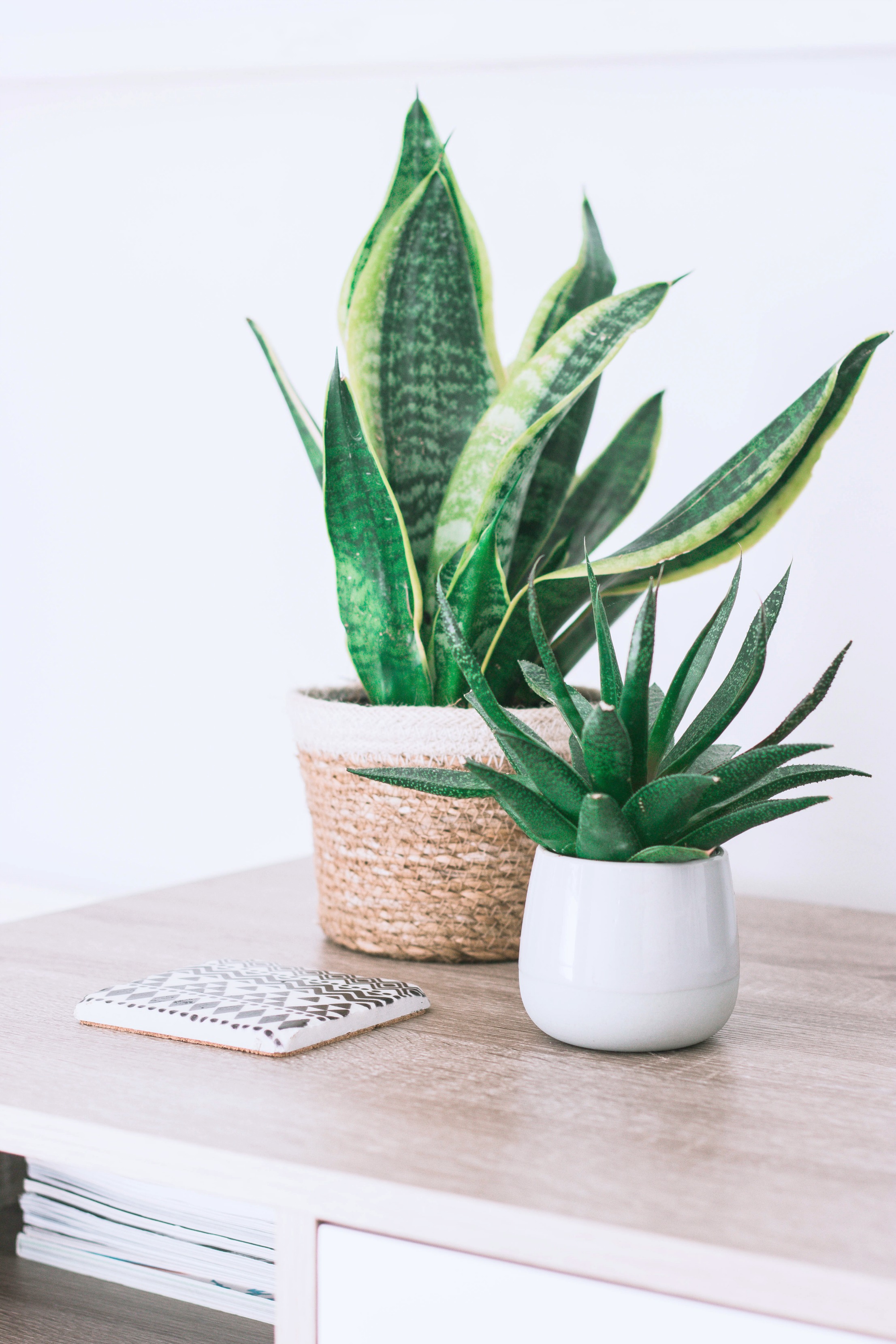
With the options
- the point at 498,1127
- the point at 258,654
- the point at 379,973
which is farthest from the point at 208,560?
the point at 498,1127

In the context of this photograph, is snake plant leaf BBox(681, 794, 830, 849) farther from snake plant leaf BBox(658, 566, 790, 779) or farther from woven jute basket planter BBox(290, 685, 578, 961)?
woven jute basket planter BBox(290, 685, 578, 961)

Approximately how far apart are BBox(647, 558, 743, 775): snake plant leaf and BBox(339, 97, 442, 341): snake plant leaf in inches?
11.8

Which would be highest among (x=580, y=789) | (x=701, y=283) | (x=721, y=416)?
(x=701, y=283)

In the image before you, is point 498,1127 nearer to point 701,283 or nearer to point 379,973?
point 379,973

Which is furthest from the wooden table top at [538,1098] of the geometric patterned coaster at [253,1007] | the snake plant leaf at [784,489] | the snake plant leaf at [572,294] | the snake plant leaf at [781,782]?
the snake plant leaf at [572,294]

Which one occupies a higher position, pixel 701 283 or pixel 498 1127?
pixel 701 283

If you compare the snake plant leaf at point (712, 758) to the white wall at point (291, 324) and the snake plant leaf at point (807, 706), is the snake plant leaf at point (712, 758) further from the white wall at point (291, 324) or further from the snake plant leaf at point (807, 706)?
the white wall at point (291, 324)

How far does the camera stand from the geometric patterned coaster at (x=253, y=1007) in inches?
22.0

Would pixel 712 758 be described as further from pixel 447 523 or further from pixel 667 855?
pixel 447 523

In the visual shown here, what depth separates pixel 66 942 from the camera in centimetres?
76

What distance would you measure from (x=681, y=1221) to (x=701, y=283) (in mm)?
826

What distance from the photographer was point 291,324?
3.91 ft

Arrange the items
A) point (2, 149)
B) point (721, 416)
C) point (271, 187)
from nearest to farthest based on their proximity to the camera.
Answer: point (721, 416), point (271, 187), point (2, 149)

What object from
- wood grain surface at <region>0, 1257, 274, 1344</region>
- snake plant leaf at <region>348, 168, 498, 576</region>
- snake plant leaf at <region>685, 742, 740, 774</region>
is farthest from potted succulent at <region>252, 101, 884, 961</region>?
wood grain surface at <region>0, 1257, 274, 1344</region>
